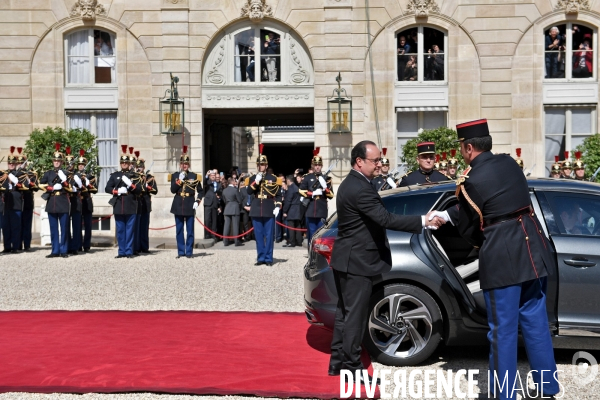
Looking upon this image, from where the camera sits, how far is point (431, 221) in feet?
22.1

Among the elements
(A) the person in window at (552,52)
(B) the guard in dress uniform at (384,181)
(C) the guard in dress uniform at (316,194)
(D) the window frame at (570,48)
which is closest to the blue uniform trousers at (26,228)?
(C) the guard in dress uniform at (316,194)

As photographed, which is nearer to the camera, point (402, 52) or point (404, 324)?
point (404, 324)

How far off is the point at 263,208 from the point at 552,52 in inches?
445

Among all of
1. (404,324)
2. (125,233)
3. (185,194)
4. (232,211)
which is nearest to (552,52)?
(232,211)

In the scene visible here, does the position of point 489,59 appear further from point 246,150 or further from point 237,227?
point 246,150

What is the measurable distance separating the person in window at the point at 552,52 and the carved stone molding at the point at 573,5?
0.58 metres

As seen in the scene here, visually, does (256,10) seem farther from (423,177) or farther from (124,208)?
(423,177)

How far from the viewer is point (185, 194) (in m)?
17.6

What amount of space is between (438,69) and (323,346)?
16644mm

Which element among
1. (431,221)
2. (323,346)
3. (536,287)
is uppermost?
(431,221)

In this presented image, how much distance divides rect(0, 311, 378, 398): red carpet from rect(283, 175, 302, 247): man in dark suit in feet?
36.3

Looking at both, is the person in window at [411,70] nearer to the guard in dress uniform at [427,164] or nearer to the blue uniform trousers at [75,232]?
the blue uniform trousers at [75,232]

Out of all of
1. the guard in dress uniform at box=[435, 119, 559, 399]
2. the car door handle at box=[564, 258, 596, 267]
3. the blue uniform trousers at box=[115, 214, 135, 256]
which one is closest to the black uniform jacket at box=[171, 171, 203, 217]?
the blue uniform trousers at box=[115, 214, 135, 256]

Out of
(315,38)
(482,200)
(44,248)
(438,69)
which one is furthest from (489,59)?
(482,200)
